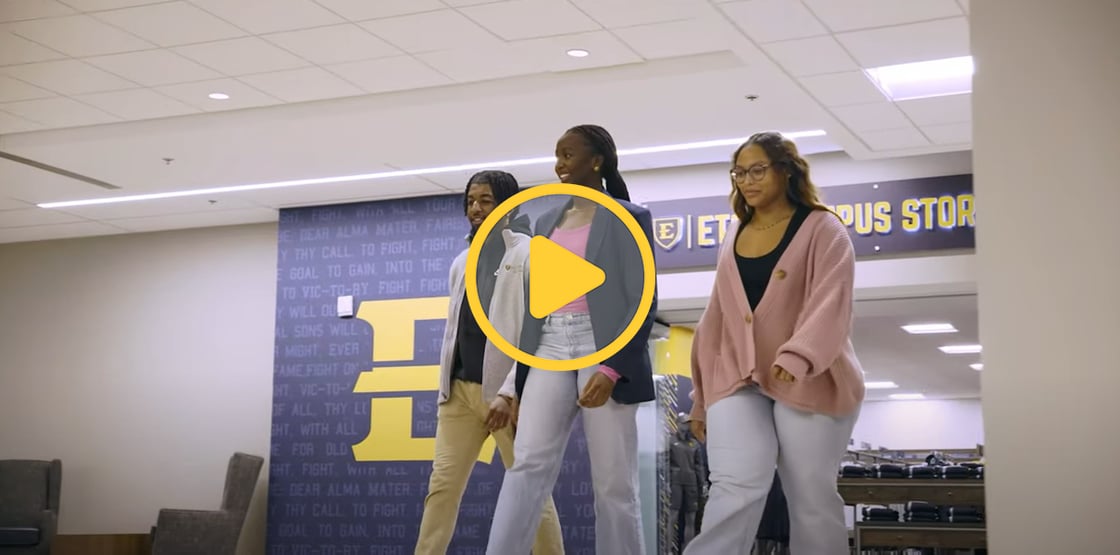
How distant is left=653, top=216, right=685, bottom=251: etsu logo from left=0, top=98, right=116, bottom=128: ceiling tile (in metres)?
3.74

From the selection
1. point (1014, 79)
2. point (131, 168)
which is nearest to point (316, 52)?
point (131, 168)

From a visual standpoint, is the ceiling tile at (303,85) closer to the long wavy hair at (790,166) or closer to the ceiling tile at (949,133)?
the ceiling tile at (949,133)

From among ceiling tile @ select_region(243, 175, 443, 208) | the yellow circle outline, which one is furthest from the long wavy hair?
ceiling tile @ select_region(243, 175, 443, 208)

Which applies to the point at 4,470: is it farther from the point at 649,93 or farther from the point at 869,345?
the point at 869,345

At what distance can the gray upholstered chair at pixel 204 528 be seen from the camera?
9094 mm

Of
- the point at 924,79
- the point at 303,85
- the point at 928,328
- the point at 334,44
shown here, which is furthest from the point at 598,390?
the point at 928,328

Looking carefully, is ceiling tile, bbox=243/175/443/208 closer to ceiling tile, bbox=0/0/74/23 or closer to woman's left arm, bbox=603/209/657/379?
ceiling tile, bbox=0/0/74/23

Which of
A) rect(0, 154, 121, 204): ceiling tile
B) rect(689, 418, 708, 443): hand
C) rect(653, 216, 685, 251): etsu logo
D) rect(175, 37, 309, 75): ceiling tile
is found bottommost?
rect(689, 418, 708, 443): hand

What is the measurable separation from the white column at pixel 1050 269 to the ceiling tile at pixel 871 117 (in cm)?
480

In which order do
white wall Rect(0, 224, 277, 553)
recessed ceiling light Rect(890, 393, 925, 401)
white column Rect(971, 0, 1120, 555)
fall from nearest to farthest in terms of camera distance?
white column Rect(971, 0, 1120, 555) → white wall Rect(0, 224, 277, 553) → recessed ceiling light Rect(890, 393, 925, 401)

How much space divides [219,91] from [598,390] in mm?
4781

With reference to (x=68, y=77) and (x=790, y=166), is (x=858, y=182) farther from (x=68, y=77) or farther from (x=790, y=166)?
(x=790, y=166)

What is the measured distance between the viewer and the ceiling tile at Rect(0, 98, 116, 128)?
296 inches

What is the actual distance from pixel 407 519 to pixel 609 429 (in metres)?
6.50
